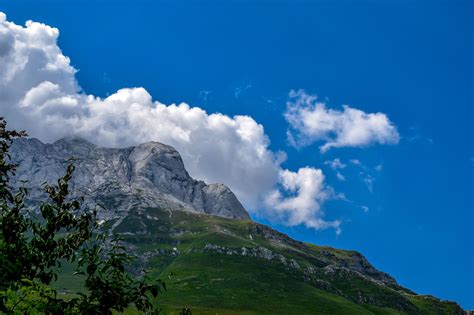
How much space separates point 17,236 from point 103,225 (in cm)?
304

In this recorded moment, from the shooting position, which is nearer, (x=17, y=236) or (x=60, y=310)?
(x=60, y=310)

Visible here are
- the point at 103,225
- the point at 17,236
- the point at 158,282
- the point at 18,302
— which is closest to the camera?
the point at 18,302

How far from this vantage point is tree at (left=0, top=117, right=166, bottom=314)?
15.9 m

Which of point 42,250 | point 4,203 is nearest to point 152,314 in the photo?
point 42,250

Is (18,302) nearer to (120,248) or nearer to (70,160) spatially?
(120,248)

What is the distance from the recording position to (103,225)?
62.6 feet

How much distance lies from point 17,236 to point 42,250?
106 cm

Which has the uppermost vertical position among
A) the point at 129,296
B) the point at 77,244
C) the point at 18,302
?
the point at 77,244

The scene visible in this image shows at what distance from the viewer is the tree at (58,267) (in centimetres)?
1588

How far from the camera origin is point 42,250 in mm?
17625

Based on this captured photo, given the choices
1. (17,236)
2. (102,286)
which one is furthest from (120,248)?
(17,236)

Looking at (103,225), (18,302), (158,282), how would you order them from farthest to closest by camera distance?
(103,225), (158,282), (18,302)

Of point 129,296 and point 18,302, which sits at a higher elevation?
point 129,296

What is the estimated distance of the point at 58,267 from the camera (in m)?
17.3
